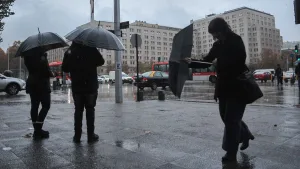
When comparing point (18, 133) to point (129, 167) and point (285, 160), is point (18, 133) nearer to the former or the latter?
point (129, 167)

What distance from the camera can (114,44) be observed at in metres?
4.64

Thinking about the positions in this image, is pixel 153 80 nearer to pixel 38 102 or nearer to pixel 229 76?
pixel 38 102

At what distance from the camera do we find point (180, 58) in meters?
3.88

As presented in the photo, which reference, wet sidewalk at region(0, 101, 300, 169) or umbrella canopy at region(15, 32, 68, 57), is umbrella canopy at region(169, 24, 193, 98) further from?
umbrella canopy at region(15, 32, 68, 57)

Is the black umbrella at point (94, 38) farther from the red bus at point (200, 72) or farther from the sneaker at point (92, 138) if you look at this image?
the red bus at point (200, 72)

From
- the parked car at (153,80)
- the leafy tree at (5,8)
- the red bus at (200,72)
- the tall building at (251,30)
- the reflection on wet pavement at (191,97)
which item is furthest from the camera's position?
the tall building at (251,30)

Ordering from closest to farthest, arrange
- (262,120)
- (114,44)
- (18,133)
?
(114,44) → (18,133) → (262,120)

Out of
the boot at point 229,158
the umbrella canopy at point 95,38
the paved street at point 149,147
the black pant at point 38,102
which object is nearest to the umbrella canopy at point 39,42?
the umbrella canopy at point 95,38

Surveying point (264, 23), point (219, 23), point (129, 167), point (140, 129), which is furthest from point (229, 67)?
point (264, 23)

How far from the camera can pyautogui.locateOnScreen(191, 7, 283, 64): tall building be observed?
449ft

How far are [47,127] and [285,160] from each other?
15.0 feet

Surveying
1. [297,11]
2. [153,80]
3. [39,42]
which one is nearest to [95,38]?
[39,42]

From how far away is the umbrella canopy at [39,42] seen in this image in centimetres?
477

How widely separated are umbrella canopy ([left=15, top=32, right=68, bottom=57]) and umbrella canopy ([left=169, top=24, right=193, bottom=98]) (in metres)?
2.13
